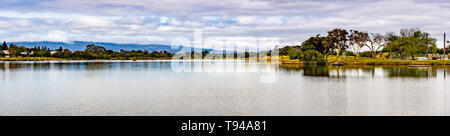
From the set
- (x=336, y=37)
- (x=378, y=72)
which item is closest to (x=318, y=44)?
(x=336, y=37)

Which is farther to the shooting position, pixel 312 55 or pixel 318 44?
pixel 318 44

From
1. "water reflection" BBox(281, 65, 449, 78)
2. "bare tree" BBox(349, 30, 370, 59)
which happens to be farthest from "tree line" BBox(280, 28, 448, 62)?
"water reflection" BBox(281, 65, 449, 78)

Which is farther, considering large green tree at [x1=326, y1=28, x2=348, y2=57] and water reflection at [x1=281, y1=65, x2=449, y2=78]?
large green tree at [x1=326, y1=28, x2=348, y2=57]

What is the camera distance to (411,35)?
9594cm

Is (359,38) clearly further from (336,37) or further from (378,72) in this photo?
(378,72)

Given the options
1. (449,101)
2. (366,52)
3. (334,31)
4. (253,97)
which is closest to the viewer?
(449,101)

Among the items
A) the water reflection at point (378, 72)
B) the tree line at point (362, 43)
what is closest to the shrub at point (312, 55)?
the tree line at point (362, 43)

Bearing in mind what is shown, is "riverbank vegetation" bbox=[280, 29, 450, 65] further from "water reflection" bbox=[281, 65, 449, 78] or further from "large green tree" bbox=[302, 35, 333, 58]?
"water reflection" bbox=[281, 65, 449, 78]

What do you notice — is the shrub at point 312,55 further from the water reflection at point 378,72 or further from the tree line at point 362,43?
the water reflection at point 378,72

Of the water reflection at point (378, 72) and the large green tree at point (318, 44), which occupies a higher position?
the large green tree at point (318, 44)
